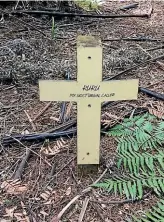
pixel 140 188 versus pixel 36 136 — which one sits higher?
pixel 36 136

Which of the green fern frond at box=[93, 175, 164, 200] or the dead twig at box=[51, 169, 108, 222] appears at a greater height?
the green fern frond at box=[93, 175, 164, 200]

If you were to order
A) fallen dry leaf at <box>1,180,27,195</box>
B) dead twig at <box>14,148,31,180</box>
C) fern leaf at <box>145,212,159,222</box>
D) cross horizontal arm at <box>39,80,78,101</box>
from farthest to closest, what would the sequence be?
dead twig at <box>14,148,31,180</box>
fallen dry leaf at <box>1,180,27,195</box>
cross horizontal arm at <box>39,80,78,101</box>
fern leaf at <box>145,212,159,222</box>

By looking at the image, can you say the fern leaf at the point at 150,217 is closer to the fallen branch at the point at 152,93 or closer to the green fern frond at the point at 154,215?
the green fern frond at the point at 154,215

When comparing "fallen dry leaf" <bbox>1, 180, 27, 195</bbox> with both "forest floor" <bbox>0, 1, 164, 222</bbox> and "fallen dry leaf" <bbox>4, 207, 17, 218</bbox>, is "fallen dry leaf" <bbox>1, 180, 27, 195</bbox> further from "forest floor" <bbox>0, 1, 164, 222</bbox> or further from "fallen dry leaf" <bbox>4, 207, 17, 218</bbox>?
"fallen dry leaf" <bbox>4, 207, 17, 218</bbox>

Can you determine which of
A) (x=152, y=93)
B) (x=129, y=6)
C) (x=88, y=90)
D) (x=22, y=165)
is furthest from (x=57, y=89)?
(x=129, y=6)

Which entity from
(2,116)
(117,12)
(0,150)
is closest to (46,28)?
(117,12)

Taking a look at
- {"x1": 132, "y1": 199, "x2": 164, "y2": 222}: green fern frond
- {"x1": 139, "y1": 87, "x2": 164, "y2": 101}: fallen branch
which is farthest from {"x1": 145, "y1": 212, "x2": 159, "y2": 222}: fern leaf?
{"x1": 139, "y1": 87, "x2": 164, "y2": 101}: fallen branch

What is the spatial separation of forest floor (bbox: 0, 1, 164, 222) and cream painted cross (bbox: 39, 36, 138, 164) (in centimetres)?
30

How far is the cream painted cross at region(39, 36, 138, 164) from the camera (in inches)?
81.3

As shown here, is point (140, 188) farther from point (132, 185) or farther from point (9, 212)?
point (9, 212)

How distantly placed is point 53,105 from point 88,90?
3.07 feet

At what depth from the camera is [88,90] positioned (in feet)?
7.03

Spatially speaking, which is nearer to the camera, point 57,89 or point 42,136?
point 57,89

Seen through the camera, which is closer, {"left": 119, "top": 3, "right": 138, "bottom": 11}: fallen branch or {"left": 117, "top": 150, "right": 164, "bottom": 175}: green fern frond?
{"left": 117, "top": 150, "right": 164, "bottom": 175}: green fern frond
